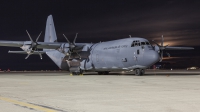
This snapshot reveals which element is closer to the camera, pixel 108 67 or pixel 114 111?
pixel 114 111

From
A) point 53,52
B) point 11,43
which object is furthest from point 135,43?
point 53,52

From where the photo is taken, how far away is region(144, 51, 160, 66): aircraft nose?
28.5 meters

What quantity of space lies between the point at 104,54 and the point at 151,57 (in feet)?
22.9

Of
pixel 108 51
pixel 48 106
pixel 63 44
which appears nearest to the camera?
pixel 48 106

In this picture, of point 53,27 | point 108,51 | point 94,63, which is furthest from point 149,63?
point 53,27

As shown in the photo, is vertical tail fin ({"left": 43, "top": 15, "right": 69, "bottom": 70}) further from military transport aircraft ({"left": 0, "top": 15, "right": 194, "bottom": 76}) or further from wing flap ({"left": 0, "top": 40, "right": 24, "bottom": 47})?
wing flap ({"left": 0, "top": 40, "right": 24, "bottom": 47})

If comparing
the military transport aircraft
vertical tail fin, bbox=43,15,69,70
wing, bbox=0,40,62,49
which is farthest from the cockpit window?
vertical tail fin, bbox=43,15,69,70

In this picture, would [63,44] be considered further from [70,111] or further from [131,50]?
[70,111]

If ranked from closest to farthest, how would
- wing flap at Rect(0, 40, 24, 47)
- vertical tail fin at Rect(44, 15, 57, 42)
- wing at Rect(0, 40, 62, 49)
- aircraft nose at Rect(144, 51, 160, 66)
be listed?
aircraft nose at Rect(144, 51, 160, 66) < wing flap at Rect(0, 40, 24, 47) < wing at Rect(0, 40, 62, 49) < vertical tail fin at Rect(44, 15, 57, 42)

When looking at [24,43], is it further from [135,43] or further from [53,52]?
[135,43]

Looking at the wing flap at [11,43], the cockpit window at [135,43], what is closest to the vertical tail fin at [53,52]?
the wing flap at [11,43]

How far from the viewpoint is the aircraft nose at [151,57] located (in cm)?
2853

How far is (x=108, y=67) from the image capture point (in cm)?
3384

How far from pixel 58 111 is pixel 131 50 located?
23444 mm
